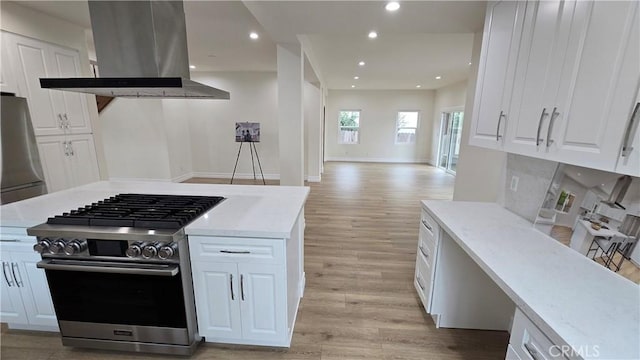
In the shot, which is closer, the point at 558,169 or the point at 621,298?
the point at 621,298

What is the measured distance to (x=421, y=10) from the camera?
261 centimetres

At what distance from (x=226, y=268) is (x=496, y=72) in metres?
2.18

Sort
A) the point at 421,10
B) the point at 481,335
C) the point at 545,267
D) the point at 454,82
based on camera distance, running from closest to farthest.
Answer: the point at 545,267
the point at 481,335
the point at 421,10
the point at 454,82

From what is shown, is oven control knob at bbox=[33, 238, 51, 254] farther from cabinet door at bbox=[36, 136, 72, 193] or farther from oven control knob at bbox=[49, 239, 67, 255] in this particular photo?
cabinet door at bbox=[36, 136, 72, 193]

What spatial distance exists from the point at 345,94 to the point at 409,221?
7.15 metres

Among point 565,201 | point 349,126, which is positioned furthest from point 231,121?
point 565,201

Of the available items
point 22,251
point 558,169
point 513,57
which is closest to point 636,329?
point 558,169

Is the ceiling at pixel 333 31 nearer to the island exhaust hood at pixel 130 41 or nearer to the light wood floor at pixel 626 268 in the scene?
the island exhaust hood at pixel 130 41

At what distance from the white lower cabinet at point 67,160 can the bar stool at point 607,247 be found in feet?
16.3

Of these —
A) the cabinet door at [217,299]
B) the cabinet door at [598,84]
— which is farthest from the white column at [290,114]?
the cabinet door at [598,84]

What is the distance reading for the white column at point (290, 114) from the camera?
3.82 meters

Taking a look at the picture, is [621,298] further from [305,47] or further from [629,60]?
[305,47]

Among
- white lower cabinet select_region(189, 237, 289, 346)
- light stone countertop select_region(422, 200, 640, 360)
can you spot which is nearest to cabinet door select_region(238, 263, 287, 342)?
white lower cabinet select_region(189, 237, 289, 346)

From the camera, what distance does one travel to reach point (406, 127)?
10.4 meters
